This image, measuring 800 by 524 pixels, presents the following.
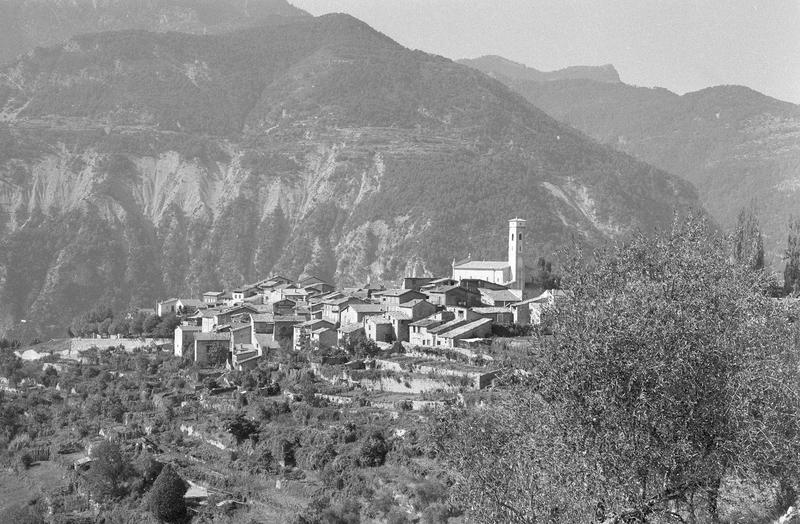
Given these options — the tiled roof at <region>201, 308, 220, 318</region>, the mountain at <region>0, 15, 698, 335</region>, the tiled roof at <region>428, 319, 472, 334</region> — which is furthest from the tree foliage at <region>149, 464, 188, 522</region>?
the mountain at <region>0, 15, 698, 335</region>

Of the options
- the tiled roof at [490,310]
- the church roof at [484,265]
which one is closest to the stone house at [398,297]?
the tiled roof at [490,310]

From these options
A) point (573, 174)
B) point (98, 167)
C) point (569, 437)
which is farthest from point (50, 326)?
point (569, 437)

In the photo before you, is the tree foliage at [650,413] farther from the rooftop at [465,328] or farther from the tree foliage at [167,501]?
the rooftop at [465,328]

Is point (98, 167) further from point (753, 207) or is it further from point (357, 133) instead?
point (753, 207)

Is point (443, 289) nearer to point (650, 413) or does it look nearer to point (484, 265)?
point (484, 265)

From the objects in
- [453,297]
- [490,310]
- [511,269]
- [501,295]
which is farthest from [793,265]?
[453,297]

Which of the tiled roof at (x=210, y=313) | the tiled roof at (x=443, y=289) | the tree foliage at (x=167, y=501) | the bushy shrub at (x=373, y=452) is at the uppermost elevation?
the tiled roof at (x=443, y=289)

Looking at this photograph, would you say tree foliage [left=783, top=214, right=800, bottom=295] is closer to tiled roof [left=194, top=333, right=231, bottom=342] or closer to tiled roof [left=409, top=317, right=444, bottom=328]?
tiled roof [left=409, top=317, right=444, bottom=328]
